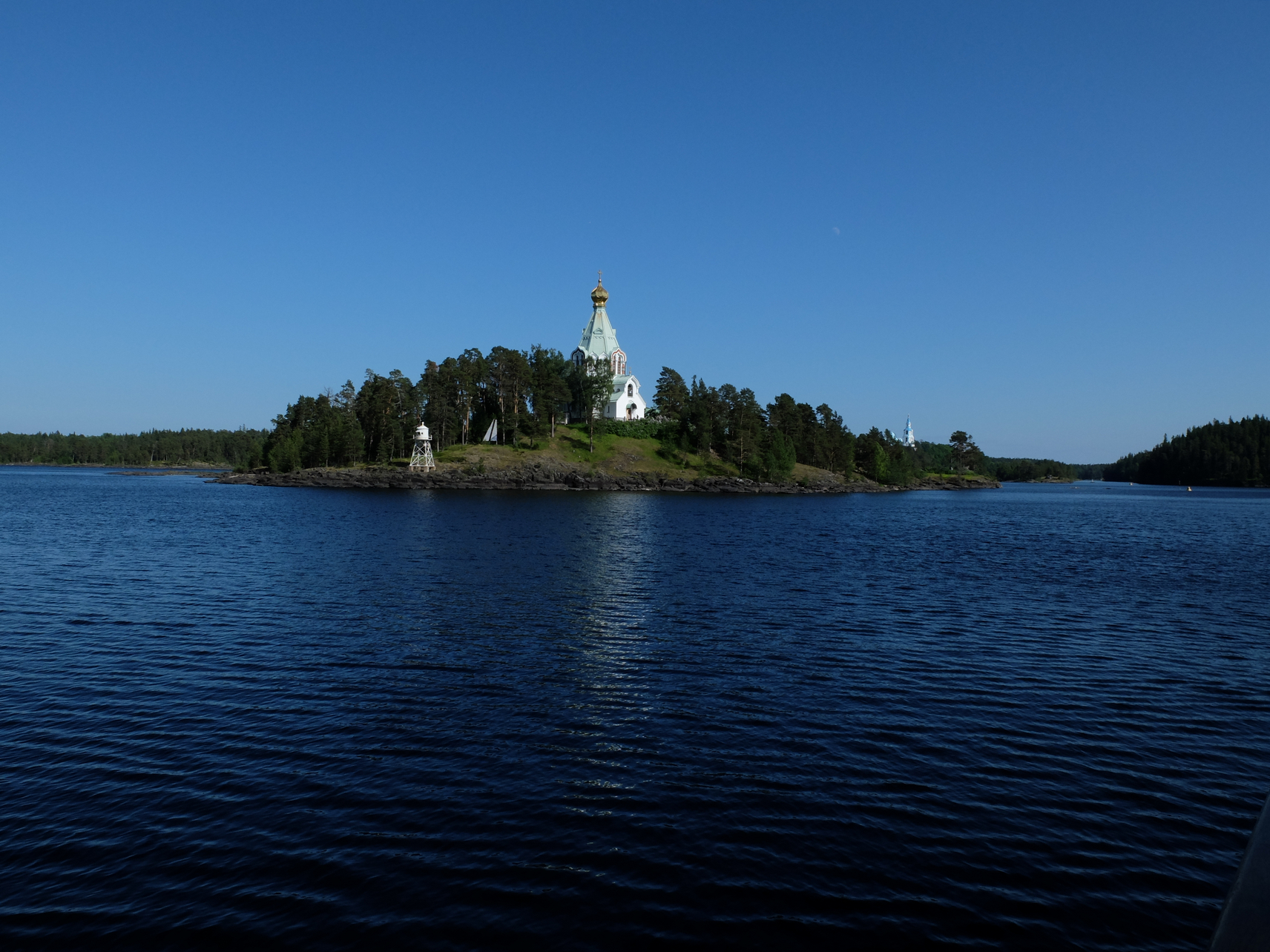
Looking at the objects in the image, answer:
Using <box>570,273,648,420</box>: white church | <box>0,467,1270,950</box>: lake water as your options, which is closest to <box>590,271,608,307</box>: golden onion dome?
<box>570,273,648,420</box>: white church

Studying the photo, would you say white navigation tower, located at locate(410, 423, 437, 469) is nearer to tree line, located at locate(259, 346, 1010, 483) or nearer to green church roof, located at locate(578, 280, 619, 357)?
tree line, located at locate(259, 346, 1010, 483)

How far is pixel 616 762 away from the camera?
61.3 ft

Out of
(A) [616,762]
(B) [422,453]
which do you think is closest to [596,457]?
(B) [422,453]

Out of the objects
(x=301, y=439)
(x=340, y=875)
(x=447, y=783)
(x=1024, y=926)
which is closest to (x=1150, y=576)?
(x=1024, y=926)

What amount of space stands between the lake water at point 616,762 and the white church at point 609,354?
15187cm

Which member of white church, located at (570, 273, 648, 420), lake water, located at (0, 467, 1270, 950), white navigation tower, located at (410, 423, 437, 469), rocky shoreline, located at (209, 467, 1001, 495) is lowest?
lake water, located at (0, 467, 1270, 950)

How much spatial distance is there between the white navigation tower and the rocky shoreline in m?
2.44

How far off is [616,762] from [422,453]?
152751mm

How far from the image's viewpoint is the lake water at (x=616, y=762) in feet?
41.0

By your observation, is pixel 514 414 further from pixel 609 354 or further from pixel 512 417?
pixel 609 354

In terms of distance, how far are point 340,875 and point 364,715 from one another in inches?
337

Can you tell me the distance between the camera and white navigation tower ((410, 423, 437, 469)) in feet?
527

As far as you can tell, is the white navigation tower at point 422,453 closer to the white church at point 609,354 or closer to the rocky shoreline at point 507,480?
the rocky shoreline at point 507,480

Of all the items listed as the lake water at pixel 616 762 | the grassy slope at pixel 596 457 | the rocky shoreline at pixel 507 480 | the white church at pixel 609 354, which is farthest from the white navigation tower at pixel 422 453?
the lake water at pixel 616 762
